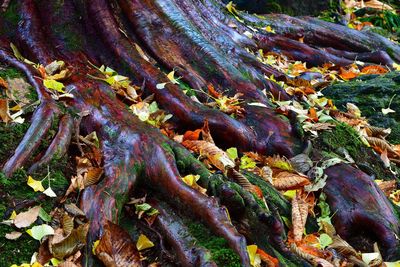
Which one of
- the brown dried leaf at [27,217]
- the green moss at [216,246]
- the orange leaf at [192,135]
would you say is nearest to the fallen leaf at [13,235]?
the brown dried leaf at [27,217]

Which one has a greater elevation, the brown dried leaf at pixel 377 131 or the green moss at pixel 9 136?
the green moss at pixel 9 136

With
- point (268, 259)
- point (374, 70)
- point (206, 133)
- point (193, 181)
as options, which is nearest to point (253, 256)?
point (268, 259)

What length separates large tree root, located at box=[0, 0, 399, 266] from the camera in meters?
2.81

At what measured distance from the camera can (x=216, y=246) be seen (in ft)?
8.52

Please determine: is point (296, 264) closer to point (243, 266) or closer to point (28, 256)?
point (243, 266)

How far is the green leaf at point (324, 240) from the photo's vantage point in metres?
3.16

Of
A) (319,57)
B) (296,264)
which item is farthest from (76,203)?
(319,57)

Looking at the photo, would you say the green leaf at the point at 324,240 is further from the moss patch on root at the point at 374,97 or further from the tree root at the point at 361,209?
the moss patch on root at the point at 374,97

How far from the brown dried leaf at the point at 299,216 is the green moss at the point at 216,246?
26.5 inches

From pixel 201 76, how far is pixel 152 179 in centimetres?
163

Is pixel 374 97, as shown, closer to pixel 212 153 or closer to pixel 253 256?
pixel 212 153

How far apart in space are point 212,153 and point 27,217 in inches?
50.1

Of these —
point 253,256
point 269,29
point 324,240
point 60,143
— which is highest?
point 60,143

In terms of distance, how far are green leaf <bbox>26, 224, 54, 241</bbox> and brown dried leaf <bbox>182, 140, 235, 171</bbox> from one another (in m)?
1.15
